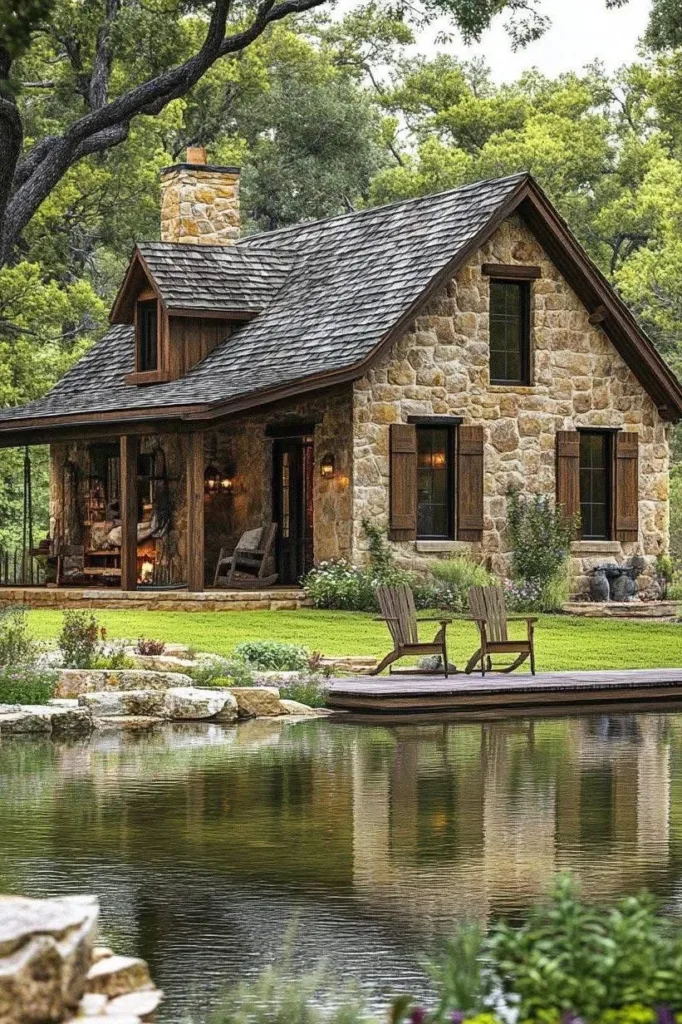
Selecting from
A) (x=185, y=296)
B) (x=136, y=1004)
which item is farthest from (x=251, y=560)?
(x=136, y=1004)

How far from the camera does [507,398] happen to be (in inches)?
1192

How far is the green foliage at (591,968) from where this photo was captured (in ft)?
17.8

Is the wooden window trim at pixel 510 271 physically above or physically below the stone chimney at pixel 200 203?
below

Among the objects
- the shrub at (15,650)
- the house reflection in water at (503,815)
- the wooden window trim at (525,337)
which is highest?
the wooden window trim at (525,337)

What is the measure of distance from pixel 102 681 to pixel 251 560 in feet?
39.6

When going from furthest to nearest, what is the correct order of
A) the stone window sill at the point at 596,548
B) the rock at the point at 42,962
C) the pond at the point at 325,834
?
the stone window sill at the point at 596,548, the pond at the point at 325,834, the rock at the point at 42,962

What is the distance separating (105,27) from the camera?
2262cm

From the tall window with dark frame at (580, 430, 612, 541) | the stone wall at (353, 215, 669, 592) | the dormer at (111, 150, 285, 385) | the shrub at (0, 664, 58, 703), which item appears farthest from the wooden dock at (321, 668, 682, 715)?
the dormer at (111, 150, 285, 385)

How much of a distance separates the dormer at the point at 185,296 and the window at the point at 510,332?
4.48 meters

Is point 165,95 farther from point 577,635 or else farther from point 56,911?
point 56,911

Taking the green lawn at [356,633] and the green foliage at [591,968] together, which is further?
the green lawn at [356,633]

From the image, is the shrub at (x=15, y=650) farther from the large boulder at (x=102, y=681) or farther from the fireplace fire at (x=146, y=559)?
the fireplace fire at (x=146, y=559)

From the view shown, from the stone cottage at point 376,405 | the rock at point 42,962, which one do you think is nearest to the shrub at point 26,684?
the stone cottage at point 376,405

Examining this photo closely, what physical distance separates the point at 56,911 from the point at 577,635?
1934cm
